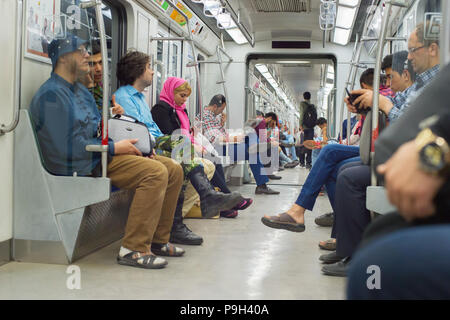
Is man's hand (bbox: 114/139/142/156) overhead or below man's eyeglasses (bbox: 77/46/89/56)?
below

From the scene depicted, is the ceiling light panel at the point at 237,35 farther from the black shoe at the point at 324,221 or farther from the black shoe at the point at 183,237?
the black shoe at the point at 183,237

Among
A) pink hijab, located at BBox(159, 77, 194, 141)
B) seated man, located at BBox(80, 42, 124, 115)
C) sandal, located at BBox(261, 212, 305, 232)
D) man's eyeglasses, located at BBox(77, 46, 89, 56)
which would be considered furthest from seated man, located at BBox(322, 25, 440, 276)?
pink hijab, located at BBox(159, 77, 194, 141)

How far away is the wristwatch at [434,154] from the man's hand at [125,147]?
2260 mm

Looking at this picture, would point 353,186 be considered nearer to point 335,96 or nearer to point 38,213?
point 38,213

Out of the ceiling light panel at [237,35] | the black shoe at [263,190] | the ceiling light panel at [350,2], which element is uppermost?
the ceiling light panel at [350,2]

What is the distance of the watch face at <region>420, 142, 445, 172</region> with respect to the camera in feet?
2.39

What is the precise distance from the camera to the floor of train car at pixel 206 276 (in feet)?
7.63

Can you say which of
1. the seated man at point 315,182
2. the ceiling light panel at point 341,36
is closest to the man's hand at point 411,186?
the seated man at point 315,182

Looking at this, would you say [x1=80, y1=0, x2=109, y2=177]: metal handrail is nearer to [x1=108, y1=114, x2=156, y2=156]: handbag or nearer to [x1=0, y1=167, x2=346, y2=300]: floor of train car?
[x1=108, y1=114, x2=156, y2=156]: handbag

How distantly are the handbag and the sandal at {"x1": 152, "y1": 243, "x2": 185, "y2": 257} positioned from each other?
1.96 feet

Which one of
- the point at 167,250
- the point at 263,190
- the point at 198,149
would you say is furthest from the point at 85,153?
the point at 263,190

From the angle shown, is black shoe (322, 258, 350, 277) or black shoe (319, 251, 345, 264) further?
black shoe (319, 251, 345, 264)

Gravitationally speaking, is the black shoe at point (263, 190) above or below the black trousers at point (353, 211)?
below

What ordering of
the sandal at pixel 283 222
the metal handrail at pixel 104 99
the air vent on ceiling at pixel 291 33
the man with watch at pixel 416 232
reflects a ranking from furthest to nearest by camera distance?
the air vent on ceiling at pixel 291 33
the sandal at pixel 283 222
the metal handrail at pixel 104 99
the man with watch at pixel 416 232
